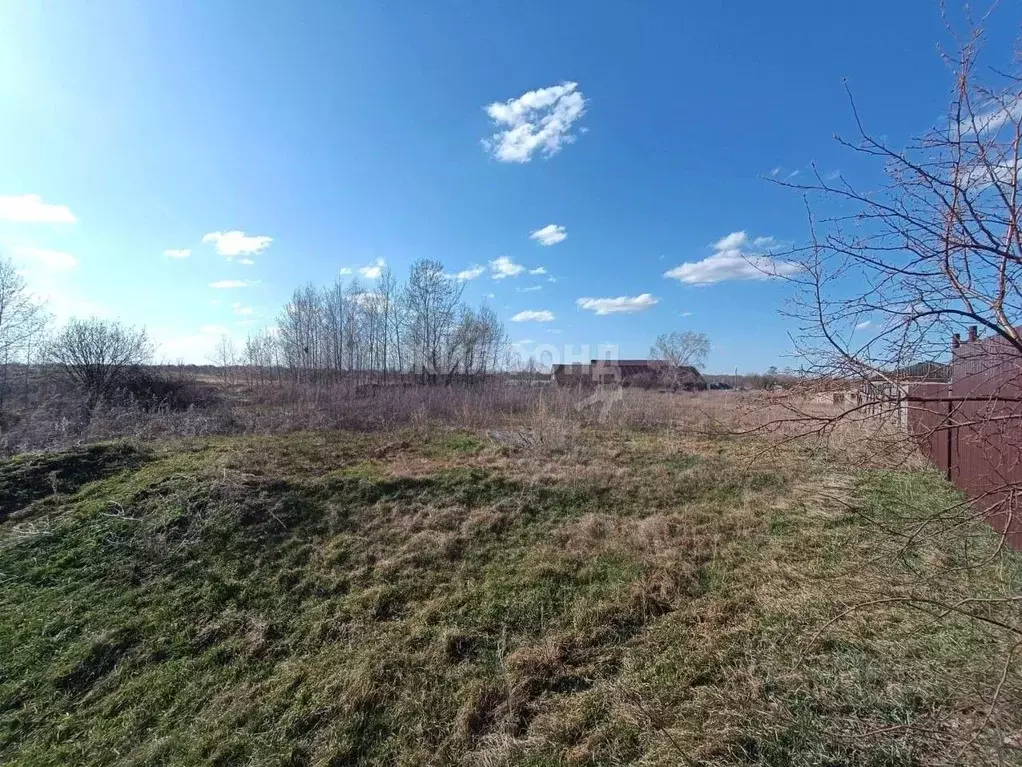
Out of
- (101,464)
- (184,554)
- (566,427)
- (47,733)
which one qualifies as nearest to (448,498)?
(184,554)

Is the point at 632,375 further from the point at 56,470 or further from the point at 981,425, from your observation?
the point at 981,425

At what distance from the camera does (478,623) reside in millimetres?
4023

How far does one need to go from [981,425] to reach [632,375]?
32.7m

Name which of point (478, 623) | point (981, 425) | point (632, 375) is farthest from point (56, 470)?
point (632, 375)

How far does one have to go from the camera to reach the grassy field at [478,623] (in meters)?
2.65

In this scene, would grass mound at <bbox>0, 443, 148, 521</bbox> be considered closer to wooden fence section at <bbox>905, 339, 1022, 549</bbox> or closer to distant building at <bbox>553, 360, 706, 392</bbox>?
wooden fence section at <bbox>905, 339, 1022, 549</bbox>

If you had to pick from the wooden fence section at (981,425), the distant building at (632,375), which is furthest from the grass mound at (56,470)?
the distant building at (632,375)

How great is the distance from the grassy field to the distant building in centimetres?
1725

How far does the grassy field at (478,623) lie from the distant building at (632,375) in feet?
56.6

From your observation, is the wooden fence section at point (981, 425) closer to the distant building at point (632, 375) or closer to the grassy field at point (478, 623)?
the grassy field at point (478, 623)

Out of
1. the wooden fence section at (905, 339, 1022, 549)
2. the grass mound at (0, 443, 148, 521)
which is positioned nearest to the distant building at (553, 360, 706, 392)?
the wooden fence section at (905, 339, 1022, 549)

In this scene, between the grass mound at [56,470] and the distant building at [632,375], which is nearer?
the grass mound at [56,470]

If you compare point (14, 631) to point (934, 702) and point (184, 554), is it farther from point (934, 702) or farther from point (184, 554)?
point (934, 702)

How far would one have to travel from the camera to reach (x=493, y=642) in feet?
12.5
